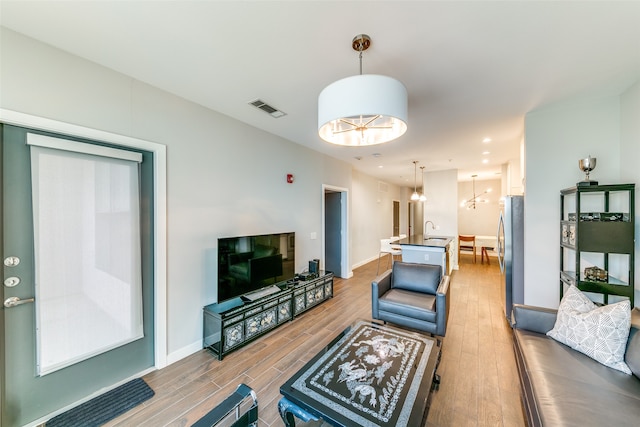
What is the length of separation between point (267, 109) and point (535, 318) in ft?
11.1

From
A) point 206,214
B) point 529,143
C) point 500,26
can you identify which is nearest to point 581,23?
point 500,26

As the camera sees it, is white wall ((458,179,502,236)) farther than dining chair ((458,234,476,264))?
Yes

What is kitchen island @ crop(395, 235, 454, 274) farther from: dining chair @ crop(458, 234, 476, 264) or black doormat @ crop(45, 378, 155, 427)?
black doormat @ crop(45, 378, 155, 427)

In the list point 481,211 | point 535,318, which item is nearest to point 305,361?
point 535,318

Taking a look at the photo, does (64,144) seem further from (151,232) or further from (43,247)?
(151,232)

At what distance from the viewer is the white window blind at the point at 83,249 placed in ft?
5.70

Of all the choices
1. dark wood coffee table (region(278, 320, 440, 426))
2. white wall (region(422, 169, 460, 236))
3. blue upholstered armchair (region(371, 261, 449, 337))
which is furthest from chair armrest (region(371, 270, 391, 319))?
white wall (region(422, 169, 460, 236))

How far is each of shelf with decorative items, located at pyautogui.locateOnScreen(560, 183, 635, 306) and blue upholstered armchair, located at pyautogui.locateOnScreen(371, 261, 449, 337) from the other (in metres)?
1.25

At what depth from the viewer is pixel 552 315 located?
2014 millimetres

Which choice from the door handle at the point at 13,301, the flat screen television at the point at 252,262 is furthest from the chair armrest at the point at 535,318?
the door handle at the point at 13,301

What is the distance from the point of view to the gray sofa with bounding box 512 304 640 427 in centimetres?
120

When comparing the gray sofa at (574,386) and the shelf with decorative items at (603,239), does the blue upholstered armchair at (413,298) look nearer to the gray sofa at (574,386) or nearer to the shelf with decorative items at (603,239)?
the gray sofa at (574,386)

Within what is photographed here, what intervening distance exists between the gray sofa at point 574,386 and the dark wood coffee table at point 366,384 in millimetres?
556

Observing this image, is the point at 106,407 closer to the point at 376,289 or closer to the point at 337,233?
the point at 376,289
